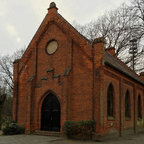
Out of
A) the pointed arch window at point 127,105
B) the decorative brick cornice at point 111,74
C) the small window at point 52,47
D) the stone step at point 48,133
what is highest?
the small window at point 52,47

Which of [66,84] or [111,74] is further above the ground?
[111,74]

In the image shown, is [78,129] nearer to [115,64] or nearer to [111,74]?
[111,74]

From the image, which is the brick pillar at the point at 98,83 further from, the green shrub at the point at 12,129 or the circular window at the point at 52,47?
the green shrub at the point at 12,129

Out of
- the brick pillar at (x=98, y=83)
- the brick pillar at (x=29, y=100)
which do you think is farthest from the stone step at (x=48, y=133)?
the brick pillar at (x=98, y=83)

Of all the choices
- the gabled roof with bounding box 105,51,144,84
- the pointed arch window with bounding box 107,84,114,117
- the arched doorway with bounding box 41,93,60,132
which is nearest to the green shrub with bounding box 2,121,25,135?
the arched doorway with bounding box 41,93,60,132

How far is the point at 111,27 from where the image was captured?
101 ft

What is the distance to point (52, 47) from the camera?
1535cm

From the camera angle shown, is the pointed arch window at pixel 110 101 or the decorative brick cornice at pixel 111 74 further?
the pointed arch window at pixel 110 101

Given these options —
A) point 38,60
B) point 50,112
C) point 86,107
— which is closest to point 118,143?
point 86,107

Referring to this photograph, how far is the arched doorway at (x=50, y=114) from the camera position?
45.4ft

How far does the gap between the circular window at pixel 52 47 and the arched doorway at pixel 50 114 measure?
137 inches

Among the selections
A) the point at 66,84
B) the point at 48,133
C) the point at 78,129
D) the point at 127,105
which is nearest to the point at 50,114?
the point at 48,133

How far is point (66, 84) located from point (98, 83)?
2.20 m

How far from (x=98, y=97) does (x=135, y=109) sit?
835cm
